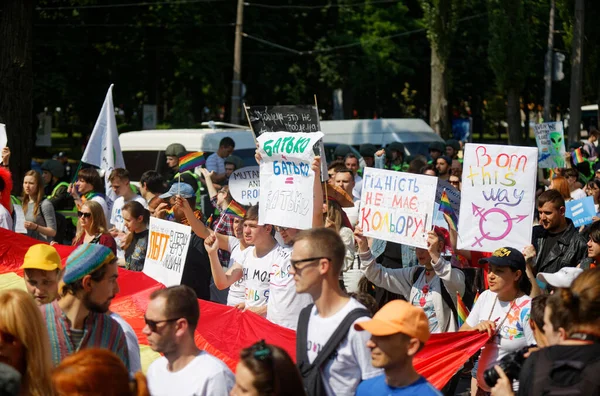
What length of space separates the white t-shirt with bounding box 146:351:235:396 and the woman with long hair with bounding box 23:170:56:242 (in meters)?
6.44

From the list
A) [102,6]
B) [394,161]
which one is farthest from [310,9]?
[394,161]

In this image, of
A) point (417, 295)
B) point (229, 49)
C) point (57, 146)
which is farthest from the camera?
point (57, 146)

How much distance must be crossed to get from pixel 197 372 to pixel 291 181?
10.9 feet

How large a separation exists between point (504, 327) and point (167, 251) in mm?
2821

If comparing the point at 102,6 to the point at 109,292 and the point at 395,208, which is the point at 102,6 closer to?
the point at 395,208

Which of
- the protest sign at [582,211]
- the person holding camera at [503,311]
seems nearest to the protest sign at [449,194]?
the protest sign at [582,211]

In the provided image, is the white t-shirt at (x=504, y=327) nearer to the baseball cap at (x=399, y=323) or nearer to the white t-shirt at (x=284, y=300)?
the white t-shirt at (x=284, y=300)

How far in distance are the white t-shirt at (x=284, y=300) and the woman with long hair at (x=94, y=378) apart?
2.93 metres

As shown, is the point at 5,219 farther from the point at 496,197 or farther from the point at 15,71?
the point at 15,71

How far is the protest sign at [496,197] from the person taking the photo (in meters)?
7.89

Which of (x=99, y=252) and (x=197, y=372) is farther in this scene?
(x=99, y=252)

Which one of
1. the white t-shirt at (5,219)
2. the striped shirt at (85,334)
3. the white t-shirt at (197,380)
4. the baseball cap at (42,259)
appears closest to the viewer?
the white t-shirt at (197,380)

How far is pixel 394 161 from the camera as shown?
16.9 metres

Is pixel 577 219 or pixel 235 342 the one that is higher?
pixel 577 219
